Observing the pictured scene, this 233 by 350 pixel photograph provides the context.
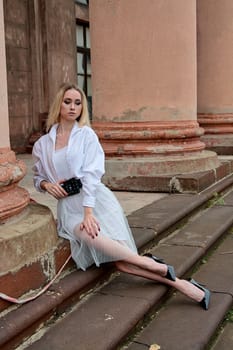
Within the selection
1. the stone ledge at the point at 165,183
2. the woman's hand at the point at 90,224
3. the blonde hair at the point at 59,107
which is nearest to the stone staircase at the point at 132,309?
the woman's hand at the point at 90,224

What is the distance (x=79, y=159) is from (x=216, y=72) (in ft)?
18.0

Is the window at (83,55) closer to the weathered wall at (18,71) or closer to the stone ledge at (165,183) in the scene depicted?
the weathered wall at (18,71)

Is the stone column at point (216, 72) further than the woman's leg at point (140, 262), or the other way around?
the stone column at point (216, 72)

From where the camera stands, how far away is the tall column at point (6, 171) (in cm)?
274

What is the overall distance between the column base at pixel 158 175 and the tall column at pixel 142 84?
0.04 ft

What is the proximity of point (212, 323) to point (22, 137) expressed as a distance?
711 centimetres

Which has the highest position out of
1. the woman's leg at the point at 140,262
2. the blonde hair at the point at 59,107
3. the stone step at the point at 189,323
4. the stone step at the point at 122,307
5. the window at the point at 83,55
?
the window at the point at 83,55

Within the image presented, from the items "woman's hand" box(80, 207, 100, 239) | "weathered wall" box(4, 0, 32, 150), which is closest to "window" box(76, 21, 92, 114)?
"weathered wall" box(4, 0, 32, 150)

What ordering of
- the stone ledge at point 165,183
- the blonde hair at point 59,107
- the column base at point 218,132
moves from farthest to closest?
the column base at point 218,132 < the stone ledge at point 165,183 < the blonde hair at point 59,107

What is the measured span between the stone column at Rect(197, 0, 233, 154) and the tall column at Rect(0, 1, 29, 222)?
5526 millimetres

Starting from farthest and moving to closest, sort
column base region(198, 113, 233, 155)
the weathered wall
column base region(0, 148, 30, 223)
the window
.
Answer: the window, the weathered wall, column base region(198, 113, 233, 155), column base region(0, 148, 30, 223)

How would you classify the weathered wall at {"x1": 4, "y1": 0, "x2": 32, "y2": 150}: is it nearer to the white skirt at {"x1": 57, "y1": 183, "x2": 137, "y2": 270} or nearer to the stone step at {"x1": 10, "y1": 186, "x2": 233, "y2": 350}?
the stone step at {"x1": 10, "y1": 186, "x2": 233, "y2": 350}

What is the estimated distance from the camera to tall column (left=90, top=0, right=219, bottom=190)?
18.5ft

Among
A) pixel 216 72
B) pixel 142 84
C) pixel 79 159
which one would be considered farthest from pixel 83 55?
pixel 79 159
